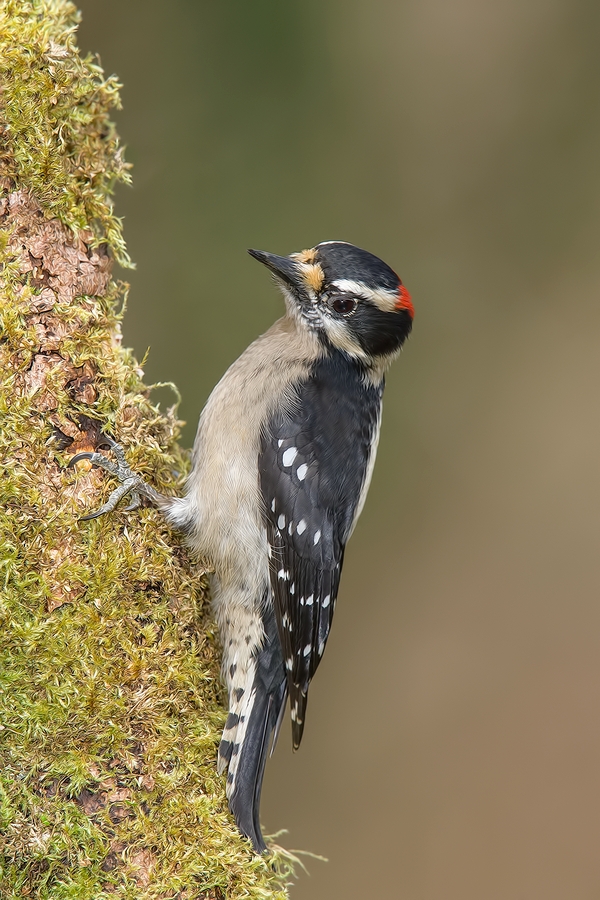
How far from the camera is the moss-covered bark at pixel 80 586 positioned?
2.01 m

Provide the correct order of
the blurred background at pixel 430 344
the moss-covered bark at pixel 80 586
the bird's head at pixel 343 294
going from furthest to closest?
the blurred background at pixel 430 344, the bird's head at pixel 343 294, the moss-covered bark at pixel 80 586

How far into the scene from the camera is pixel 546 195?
5504 mm

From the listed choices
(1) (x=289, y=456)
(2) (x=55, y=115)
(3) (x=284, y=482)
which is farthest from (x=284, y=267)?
(2) (x=55, y=115)

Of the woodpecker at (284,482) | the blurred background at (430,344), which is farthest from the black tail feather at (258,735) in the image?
the blurred background at (430,344)

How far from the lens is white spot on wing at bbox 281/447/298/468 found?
9.17 ft

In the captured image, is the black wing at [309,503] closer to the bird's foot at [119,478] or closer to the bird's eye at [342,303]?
the bird's eye at [342,303]

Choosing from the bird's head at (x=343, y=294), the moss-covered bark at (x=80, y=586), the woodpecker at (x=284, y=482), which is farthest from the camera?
the bird's head at (x=343, y=294)

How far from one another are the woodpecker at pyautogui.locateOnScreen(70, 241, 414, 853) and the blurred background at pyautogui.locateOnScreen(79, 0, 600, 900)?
234 cm

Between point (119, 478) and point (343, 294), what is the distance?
48.9 inches

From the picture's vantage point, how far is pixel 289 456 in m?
2.81

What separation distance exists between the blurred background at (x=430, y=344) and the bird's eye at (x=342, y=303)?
2358mm

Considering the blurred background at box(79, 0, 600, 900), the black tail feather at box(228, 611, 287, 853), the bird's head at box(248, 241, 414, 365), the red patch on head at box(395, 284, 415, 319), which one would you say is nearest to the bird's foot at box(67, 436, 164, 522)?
the black tail feather at box(228, 611, 287, 853)

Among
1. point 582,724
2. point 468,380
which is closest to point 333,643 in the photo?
point 582,724

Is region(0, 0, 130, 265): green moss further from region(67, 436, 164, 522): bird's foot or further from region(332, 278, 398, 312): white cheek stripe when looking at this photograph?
region(332, 278, 398, 312): white cheek stripe
